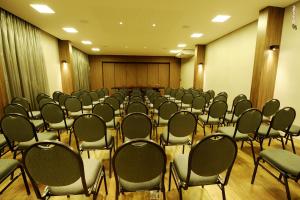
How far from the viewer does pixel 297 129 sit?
2.81m

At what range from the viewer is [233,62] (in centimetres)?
619

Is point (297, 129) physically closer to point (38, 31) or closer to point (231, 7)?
point (231, 7)

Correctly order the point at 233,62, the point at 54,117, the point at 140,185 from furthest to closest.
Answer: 1. the point at 233,62
2. the point at 54,117
3. the point at 140,185

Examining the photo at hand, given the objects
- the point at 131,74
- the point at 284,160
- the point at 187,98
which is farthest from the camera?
the point at 131,74

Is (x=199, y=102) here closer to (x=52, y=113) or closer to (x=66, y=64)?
(x=52, y=113)

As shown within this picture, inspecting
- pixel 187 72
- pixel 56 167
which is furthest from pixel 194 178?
pixel 187 72

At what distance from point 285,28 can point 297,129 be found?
282cm

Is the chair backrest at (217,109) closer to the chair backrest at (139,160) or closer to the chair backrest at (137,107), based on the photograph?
the chair backrest at (137,107)

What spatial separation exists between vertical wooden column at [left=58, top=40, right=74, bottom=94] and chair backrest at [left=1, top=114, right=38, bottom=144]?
6165 mm

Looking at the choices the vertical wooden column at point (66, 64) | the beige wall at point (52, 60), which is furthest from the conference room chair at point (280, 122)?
the vertical wooden column at point (66, 64)

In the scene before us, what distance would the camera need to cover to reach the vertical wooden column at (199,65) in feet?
29.5

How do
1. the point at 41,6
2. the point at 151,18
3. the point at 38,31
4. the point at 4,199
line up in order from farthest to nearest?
the point at 38,31, the point at 151,18, the point at 41,6, the point at 4,199

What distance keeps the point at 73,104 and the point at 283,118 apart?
442 cm

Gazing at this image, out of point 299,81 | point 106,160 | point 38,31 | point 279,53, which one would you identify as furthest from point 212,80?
point 38,31
